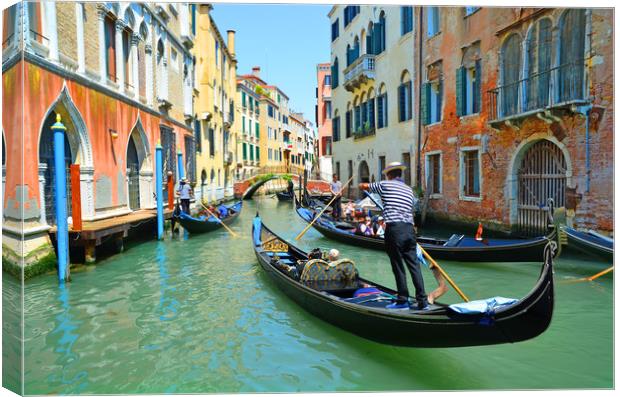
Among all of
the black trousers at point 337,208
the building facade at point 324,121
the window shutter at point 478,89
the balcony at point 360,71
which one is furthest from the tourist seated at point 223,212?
the building facade at point 324,121

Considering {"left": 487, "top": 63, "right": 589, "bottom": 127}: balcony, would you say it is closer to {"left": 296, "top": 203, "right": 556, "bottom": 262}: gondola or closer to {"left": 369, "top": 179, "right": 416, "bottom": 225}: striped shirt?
{"left": 296, "top": 203, "right": 556, "bottom": 262}: gondola

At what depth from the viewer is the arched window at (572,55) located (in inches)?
210

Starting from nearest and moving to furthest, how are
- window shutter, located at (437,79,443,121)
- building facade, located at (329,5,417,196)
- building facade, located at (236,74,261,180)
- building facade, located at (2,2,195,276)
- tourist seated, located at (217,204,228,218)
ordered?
1. building facade, located at (2,2,195,276)
2. window shutter, located at (437,79,443,121)
3. tourist seated, located at (217,204,228,218)
4. building facade, located at (329,5,417,196)
5. building facade, located at (236,74,261,180)

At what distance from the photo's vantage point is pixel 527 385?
2.67 m

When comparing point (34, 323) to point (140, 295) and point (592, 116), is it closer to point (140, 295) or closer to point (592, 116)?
point (140, 295)

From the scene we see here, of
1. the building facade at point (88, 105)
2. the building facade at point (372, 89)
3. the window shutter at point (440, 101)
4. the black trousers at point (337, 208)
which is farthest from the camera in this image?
the building facade at point (372, 89)

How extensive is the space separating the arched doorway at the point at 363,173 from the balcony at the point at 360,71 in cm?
223

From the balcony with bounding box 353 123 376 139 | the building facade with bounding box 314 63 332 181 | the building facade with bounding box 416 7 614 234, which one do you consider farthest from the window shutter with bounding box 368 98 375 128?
the building facade with bounding box 314 63 332 181

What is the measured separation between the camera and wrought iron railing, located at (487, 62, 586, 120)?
539 cm

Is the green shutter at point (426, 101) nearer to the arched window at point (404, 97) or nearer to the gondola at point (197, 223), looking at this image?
the arched window at point (404, 97)

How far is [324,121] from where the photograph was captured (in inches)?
869

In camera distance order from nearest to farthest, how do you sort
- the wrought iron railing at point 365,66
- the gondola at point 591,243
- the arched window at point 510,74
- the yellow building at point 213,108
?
the gondola at point 591,243, the arched window at point 510,74, the wrought iron railing at point 365,66, the yellow building at point 213,108

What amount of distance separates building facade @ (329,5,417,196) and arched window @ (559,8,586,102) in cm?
432

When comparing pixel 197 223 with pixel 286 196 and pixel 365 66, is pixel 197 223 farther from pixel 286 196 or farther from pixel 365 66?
pixel 286 196
